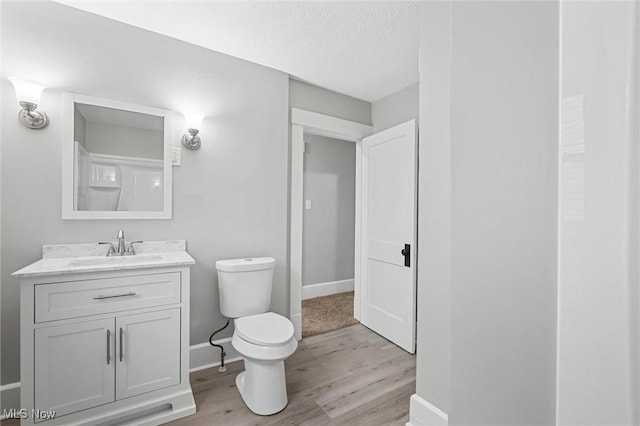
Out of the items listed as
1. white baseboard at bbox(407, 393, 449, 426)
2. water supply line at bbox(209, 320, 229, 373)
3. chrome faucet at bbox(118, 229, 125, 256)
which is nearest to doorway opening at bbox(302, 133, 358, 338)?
water supply line at bbox(209, 320, 229, 373)

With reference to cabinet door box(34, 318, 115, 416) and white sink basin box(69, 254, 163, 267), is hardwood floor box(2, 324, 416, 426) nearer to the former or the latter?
cabinet door box(34, 318, 115, 416)

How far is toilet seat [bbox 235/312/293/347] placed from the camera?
Answer: 1.60m

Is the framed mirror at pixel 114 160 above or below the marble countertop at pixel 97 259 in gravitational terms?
above

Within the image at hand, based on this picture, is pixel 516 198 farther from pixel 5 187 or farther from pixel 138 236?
pixel 5 187

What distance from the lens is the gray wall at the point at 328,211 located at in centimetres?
375

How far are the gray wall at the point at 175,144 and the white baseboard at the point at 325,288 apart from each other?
131 cm

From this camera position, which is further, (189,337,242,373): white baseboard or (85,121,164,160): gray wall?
(189,337,242,373): white baseboard

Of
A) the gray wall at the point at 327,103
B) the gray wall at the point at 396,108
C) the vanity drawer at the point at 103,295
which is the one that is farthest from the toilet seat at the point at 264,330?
the gray wall at the point at 396,108

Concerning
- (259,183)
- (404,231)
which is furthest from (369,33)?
(404,231)

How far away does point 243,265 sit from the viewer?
199 centimetres

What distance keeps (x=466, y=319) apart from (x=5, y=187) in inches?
89.8

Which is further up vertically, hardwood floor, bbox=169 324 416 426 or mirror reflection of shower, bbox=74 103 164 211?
mirror reflection of shower, bbox=74 103 164 211

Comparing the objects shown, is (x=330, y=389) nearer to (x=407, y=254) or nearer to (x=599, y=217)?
(x=407, y=254)

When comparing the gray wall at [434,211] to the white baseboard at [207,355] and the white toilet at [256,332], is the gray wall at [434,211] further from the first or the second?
the white baseboard at [207,355]
